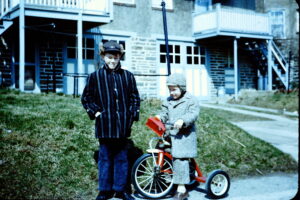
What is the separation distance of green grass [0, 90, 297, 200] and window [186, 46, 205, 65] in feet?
26.1

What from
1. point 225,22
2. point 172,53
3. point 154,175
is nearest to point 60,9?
point 172,53

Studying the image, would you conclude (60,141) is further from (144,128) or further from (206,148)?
(206,148)

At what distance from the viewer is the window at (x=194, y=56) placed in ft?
48.2

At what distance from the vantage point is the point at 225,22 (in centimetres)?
1505

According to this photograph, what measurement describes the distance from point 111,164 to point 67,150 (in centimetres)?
97

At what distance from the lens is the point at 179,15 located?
1345cm

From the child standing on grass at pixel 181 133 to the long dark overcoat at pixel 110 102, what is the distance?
43 centimetres

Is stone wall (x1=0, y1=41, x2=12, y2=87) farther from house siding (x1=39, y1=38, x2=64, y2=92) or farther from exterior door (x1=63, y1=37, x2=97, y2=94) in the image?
exterior door (x1=63, y1=37, x2=97, y2=94)

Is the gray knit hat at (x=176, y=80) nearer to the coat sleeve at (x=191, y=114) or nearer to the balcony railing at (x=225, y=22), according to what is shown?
the coat sleeve at (x=191, y=114)

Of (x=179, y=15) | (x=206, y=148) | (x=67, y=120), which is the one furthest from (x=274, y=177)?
(x=179, y=15)

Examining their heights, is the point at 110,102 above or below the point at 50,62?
below

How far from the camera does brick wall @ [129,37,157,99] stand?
1162cm

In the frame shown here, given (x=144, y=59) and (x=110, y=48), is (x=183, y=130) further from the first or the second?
(x=144, y=59)

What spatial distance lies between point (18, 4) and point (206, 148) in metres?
7.60
